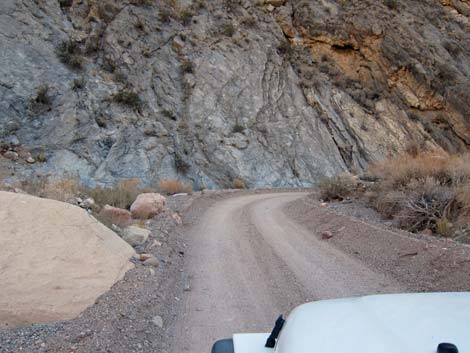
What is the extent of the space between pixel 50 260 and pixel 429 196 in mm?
7327

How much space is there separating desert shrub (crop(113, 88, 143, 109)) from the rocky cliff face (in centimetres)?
9

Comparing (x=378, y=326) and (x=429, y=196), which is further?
(x=429, y=196)

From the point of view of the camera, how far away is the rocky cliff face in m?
24.2

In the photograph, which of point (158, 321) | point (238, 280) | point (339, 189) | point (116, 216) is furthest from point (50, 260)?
point (339, 189)

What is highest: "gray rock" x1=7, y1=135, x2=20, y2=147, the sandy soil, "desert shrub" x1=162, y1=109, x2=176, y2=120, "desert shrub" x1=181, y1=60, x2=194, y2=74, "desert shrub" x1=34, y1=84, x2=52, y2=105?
"desert shrub" x1=181, y1=60, x2=194, y2=74

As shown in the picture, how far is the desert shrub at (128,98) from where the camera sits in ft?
87.4

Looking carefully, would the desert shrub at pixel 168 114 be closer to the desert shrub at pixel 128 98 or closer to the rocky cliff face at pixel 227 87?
the rocky cliff face at pixel 227 87

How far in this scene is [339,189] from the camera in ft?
46.1

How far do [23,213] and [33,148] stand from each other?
62.7 ft

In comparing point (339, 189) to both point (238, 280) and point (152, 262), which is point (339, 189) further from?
point (152, 262)

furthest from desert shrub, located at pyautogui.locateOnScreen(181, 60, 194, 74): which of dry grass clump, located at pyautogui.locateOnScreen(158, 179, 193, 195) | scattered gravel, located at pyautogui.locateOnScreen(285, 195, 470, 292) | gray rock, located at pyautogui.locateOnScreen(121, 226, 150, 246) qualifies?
gray rock, located at pyautogui.locateOnScreen(121, 226, 150, 246)

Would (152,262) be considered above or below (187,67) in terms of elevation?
below

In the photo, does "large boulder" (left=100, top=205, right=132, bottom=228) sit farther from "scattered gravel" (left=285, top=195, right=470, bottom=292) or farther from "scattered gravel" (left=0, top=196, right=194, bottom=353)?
"scattered gravel" (left=285, top=195, right=470, bottom=292)

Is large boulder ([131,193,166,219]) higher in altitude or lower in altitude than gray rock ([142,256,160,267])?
lower
